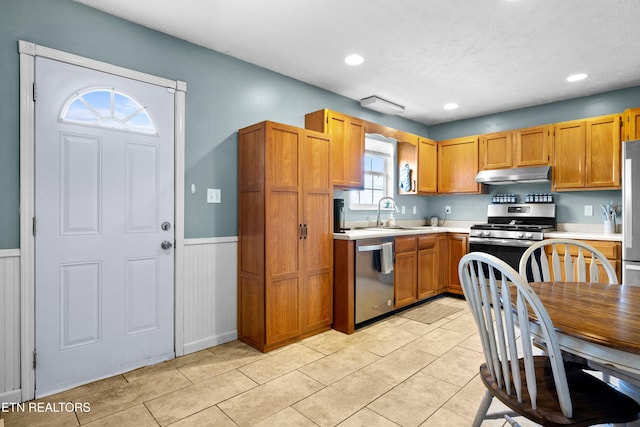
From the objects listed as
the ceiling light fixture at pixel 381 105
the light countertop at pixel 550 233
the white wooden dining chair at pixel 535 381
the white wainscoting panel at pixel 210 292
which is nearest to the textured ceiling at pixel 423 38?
the ceiling light fixture at pixel 381 105

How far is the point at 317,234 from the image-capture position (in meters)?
3.22

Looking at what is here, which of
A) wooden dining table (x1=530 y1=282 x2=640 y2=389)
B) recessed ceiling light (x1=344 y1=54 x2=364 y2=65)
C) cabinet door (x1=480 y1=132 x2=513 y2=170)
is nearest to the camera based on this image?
wooden dining table (x1=530 y1=282 x2=640 y2=389)

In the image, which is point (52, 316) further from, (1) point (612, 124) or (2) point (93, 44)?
(1) point (612, 124)

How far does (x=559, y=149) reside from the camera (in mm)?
4043

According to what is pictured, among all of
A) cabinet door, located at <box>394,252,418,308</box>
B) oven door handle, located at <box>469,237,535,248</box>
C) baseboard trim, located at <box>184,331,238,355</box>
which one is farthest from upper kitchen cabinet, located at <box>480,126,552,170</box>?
baseboard trim, located at <box>184,331,238,355</box>

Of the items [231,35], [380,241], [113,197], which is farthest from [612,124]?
[113,197]

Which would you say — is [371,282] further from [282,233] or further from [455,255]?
[455,255]

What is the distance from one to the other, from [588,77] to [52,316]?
17.0 feet

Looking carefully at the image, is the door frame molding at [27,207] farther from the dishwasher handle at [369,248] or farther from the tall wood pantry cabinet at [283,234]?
the dishwasher handle at [369,248]

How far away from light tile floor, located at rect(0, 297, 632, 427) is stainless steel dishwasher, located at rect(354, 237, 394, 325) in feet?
1.33

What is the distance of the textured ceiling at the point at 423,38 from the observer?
2.34 meters

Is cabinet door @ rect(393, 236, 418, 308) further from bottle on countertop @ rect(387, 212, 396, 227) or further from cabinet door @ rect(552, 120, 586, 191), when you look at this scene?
cabinet door @ rect(552, 120, 586, 191)

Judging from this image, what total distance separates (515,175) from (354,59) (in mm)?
2628

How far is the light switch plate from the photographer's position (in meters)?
2.96
